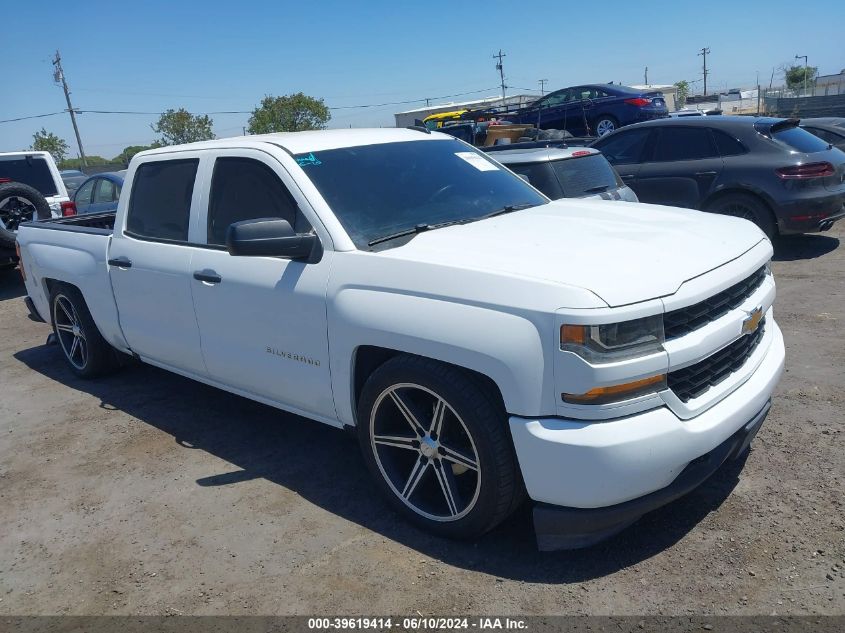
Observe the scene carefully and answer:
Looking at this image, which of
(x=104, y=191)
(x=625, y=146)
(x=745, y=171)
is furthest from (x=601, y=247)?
(x=104, y=191)

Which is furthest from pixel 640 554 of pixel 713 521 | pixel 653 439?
pixel 653 439

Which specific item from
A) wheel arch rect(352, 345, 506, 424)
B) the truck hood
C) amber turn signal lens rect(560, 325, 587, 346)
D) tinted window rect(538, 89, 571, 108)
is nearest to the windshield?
the truck hood

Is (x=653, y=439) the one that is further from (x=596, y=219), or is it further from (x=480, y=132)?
(x=480, y=132)

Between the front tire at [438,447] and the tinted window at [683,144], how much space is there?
7.13 m

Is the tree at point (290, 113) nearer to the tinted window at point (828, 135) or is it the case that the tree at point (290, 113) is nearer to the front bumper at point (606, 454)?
the tinted window at point (828, 135)

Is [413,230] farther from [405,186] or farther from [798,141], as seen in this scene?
[798,141]

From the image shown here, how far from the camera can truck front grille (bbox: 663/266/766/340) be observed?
294 centimetres

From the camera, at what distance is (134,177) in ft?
17.1

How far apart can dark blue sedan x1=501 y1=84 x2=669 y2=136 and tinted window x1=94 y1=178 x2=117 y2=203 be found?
8723 mm

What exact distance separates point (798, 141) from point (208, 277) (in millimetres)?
7573

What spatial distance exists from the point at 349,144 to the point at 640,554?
2.72 m

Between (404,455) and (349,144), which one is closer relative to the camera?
(404,455)

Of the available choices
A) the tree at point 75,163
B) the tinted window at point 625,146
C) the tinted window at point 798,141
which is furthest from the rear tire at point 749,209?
the tree at point 75,163

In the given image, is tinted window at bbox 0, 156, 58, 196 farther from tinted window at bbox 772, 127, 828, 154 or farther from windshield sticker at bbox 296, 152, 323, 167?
tinted window at bbox 772, 127, 828, 154
